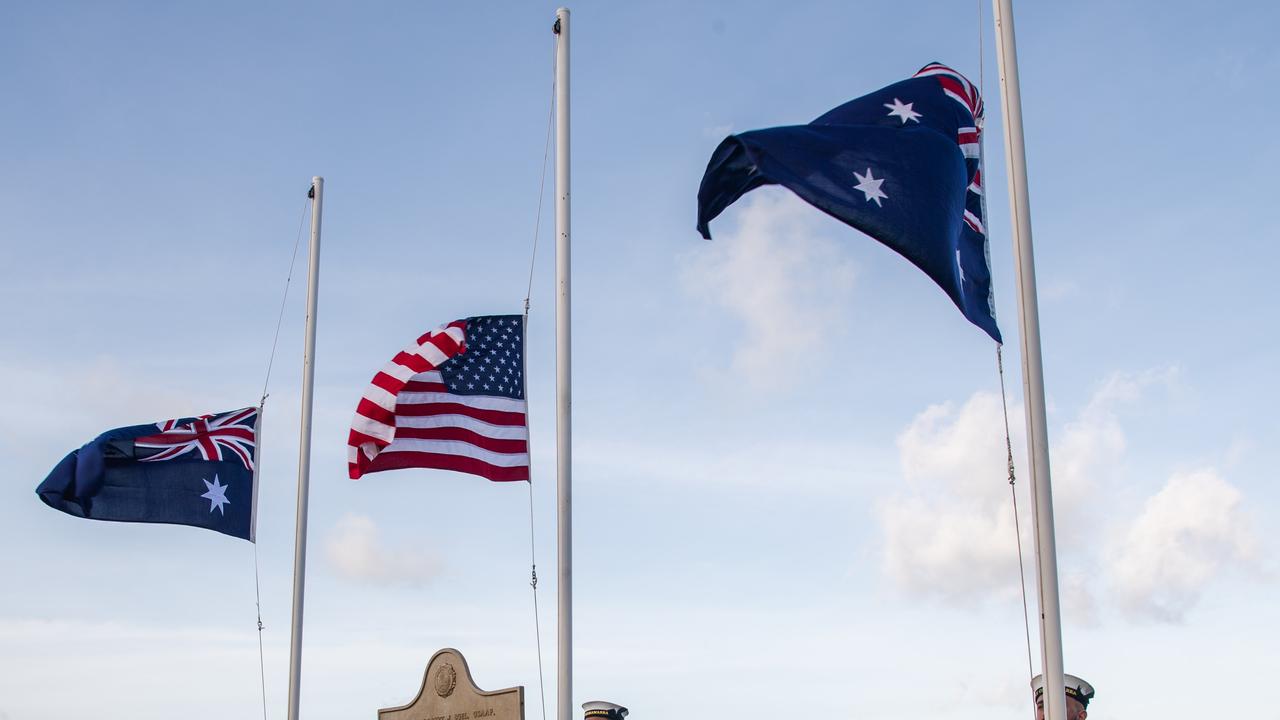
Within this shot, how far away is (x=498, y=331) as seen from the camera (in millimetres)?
14094

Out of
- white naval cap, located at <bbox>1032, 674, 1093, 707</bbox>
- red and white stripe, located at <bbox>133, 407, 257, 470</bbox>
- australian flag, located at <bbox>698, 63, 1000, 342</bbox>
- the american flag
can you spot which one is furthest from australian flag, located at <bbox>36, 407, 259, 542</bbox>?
white naval cap, located at <bbox>1032, 674, 1093, 707</bbox>

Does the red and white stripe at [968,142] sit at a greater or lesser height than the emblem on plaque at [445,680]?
greater

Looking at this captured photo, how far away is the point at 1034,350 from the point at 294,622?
31.1 feet

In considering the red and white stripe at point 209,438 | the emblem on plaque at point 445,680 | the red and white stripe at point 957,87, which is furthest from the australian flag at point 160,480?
the red and white stripe at point 957,87

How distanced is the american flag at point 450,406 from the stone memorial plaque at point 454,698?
186 cm

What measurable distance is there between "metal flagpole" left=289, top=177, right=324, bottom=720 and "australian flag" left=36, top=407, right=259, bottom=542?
1.10 m

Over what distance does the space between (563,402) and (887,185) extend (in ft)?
12.2

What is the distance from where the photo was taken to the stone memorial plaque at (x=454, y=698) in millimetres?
13312

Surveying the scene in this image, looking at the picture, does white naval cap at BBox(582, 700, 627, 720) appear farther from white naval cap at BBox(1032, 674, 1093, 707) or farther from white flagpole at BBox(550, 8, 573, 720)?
white naval cap at BBox(1032, 674, 1093, 707)

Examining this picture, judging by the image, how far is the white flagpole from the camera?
11805mm

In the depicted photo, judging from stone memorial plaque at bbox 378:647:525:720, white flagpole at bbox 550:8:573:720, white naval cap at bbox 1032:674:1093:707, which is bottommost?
white naval cap at bbox 1032:674:1093:707

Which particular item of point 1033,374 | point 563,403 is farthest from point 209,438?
point 1033,374

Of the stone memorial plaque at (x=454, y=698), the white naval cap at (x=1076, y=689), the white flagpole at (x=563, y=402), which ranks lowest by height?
the white naval cap at (x=1076, y=689)

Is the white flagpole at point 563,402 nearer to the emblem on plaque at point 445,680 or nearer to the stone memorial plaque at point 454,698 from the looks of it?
the stone memorial plaque at point 454,698
